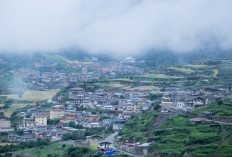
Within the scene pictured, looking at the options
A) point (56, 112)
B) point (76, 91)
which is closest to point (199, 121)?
point (56, 112)

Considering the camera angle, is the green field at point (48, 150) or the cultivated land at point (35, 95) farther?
the cultivated land at point (35, 95)

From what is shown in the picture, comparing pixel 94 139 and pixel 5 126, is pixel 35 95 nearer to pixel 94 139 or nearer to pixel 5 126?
pixel 5 126

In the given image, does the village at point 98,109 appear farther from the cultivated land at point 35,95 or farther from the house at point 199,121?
the cultivated land at point 35,95

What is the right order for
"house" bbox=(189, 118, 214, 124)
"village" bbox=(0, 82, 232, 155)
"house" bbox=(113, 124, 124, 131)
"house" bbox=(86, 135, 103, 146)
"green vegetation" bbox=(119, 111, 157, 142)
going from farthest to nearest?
"house" bbox=(113, 124, 124, 131)
"village" bbox=(0, 82, 232, 155)
"house" bbox=(86, 135, 103, 146)
"green vegetation" bbox=(119, 111, 157, 142)
"house" bbox=(189, 118, 214, 124)

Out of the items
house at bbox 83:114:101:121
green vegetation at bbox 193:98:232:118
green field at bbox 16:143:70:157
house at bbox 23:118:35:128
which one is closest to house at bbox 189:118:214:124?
green vegetation at bbox 193:98:232:118

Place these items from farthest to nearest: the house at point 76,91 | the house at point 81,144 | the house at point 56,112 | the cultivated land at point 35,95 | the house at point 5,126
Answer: the cultivated land at point 35,95, the house at point 76,91, the house at point 56,112, the house at point 5,126, the house at point 81,144

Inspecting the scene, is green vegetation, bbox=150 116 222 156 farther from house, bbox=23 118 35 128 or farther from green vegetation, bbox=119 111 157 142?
house, bbox=23 118 35 128

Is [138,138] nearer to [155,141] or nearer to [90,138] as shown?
[155,141]

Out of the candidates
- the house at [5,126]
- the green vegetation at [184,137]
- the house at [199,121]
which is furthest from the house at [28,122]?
the house at [199,121]

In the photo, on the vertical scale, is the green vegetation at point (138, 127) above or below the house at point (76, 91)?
below

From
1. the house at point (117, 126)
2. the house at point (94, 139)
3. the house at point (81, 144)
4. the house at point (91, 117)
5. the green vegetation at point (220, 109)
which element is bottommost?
the house at point (81, 144)

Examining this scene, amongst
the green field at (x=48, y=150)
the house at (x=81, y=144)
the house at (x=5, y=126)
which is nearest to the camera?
the green field at (x=48, y=150)
